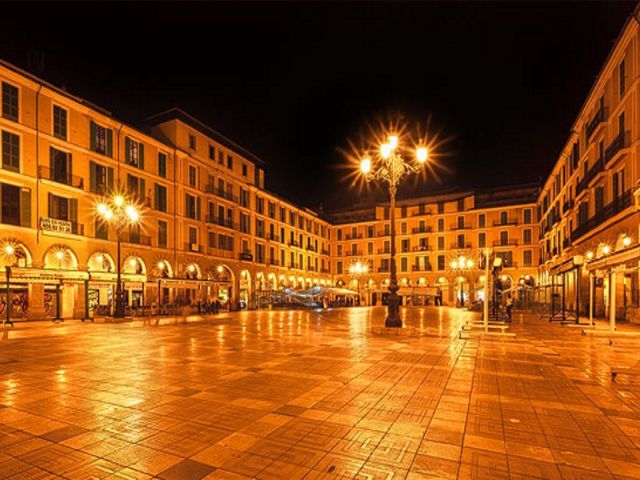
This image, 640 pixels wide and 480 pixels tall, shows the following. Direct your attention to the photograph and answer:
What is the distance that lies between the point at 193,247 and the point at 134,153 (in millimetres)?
9165

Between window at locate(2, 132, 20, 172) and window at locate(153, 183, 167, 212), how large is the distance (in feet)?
33.3

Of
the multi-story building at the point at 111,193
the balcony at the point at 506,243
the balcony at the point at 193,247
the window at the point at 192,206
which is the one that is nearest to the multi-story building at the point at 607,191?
the balcony at the point at 506,243

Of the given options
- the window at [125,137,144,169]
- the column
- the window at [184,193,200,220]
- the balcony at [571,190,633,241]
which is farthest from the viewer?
the window at [184,193,200,220]

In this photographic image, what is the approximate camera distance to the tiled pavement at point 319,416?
3.51 metres

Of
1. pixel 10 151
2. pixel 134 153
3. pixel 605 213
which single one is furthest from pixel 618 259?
pixel 134 153

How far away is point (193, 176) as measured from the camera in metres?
35.1

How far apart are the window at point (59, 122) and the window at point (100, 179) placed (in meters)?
2.47

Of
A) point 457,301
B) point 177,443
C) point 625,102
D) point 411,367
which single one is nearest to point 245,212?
point 457,301

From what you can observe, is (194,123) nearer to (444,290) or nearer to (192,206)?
(192,206)

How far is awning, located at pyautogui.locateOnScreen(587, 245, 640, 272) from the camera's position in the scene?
11.4 m

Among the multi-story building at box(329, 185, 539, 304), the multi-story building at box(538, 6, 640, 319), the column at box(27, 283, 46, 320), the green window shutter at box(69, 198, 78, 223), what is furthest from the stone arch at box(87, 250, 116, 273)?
the multi-story building at box(329, 185, 539, 304)

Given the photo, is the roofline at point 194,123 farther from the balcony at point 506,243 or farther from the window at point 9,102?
the balcony at point 506,243

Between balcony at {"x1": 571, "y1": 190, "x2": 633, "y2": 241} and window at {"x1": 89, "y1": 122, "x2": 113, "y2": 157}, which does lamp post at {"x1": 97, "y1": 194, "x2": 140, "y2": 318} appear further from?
balcony at {"x1": 571, "y1": 190, "x2": 633, "y2": 241}

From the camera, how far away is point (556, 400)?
5508 millimetres
